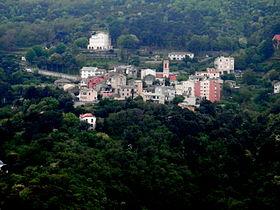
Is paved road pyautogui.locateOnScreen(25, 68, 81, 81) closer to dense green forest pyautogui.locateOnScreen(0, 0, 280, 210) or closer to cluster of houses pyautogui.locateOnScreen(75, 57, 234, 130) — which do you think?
dense green forest pyautogui.locateOnScreen(0, 0, 280, 210)

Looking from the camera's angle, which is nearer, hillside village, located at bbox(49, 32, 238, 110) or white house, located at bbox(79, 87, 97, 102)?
white house, located at bbox(79, 87, 97, 102)

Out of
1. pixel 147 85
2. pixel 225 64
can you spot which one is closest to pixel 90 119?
pixel 147 85

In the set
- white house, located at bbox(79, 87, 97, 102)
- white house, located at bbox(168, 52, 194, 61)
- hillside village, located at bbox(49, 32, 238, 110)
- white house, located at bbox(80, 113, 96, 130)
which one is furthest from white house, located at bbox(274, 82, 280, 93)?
white house, located at bbox(80, 113, 96, 130)

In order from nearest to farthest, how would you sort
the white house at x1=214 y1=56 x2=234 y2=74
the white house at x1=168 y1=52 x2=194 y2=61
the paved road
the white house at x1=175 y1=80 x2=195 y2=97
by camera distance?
the white house at x1=175 y1=80 x2=195 y2=97 → the paved road → the white house at x1=214 y1=56 x2=234 y2=74 → the white house at x1=168 y1=52 x2=194 y2=61

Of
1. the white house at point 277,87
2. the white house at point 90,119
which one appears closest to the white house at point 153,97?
the white house at point 90,119

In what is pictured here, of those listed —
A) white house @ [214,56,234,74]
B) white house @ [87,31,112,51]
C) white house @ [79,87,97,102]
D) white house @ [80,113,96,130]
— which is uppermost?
white house @ [87,31,112,51]
